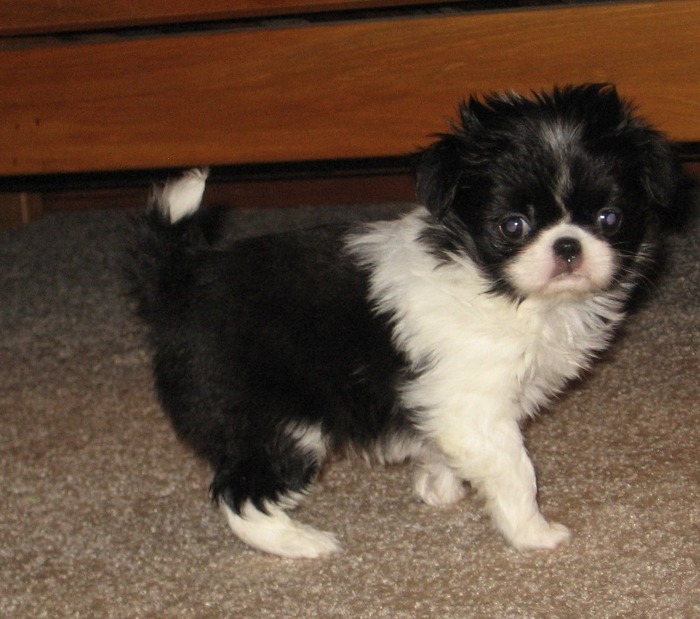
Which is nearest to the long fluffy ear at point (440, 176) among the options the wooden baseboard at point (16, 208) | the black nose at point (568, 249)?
the black nose at point (568, 249)

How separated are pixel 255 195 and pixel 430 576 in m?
3.04

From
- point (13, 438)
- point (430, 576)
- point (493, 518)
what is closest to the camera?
point (430, 576)

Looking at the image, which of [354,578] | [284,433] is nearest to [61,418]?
[284,433]

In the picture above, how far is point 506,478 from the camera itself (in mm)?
1938

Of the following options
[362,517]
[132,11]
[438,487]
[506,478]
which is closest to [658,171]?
[506,478]

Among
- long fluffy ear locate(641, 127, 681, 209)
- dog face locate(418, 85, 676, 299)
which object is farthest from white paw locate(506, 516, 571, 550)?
long fluffy ear locate(641, 127, 681, 209)

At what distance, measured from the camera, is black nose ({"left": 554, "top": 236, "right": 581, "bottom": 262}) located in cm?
185

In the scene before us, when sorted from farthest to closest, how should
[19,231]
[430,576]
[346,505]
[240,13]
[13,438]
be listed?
[19,231]
[13,438]
[240,13]
[346,505]
[430,576]

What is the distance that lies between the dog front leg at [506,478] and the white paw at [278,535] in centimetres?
31

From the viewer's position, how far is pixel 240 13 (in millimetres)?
2398

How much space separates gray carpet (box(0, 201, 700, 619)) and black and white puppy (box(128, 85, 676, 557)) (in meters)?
0.10

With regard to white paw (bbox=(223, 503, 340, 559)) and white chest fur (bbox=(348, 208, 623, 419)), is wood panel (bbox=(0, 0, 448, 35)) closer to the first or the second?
white chest fur (bbox=(348, 208, 623, 419))

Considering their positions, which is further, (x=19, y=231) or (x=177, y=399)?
(x=19, y=231)

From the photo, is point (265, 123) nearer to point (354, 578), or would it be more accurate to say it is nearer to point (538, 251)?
point (538, 251)
